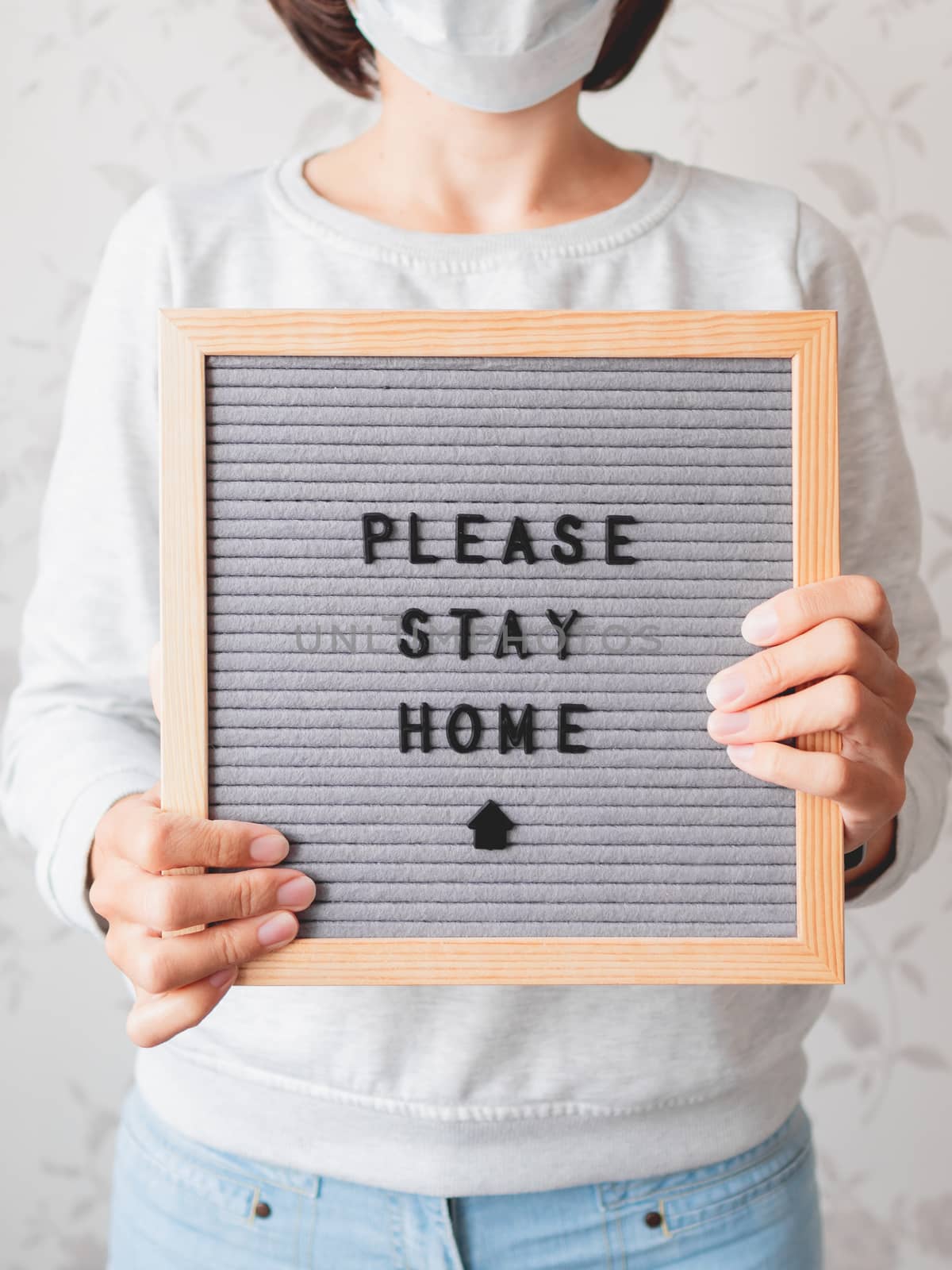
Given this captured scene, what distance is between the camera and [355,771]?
714 mm

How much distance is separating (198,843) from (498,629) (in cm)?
23

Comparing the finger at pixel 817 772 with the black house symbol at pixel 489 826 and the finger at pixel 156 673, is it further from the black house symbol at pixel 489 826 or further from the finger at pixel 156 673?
the finger at pixel 156 673

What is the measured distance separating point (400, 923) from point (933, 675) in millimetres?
602

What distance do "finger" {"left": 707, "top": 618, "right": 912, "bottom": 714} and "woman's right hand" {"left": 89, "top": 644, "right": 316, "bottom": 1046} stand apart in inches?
11.7

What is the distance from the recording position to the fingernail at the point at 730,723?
27.3 inches

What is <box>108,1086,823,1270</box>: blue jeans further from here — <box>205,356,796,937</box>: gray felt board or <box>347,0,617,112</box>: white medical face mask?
<box>347,0,617,112</box>: white medical face mask

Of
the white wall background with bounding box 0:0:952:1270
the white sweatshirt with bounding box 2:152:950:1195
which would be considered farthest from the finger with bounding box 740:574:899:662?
the white wall background with bounding box 0:0:952:1270

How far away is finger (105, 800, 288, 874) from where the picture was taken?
2.26 feet

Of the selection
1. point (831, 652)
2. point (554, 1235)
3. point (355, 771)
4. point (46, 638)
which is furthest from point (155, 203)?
point (554, 1235)

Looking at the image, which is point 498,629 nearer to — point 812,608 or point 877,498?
point 812,608

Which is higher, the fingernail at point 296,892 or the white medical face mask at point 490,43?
the white medical face mask at point 490,43

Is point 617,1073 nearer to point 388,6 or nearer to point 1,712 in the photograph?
point 388,6

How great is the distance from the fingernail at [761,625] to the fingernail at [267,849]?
0.33 meters

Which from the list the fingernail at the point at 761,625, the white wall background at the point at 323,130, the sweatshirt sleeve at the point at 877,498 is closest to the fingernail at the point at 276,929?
the fingernail at the point at 761,625
